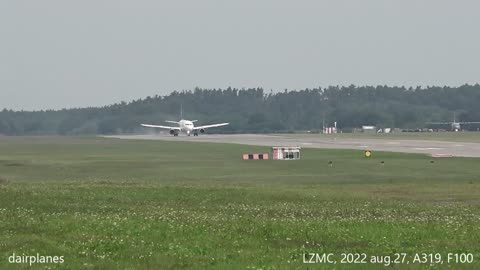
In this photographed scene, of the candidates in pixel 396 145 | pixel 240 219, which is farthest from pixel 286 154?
pixel 240 219

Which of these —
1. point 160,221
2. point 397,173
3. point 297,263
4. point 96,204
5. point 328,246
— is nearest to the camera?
point 297,263

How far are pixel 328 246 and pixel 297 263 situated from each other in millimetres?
2349

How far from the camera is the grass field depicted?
16703 millimetres

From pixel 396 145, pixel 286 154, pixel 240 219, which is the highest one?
pixel 240 219

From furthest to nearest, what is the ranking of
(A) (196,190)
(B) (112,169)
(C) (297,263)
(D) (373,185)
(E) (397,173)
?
(B) (112,169)
(E) (397,173)
(D) (373,185)
(A) (196,190)
(C) (297,263)

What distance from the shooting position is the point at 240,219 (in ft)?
73.8

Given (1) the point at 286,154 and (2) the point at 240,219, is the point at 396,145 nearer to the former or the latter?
(1) the point at 286,154

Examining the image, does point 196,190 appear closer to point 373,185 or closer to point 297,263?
point 373,185

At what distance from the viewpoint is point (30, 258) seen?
53.1 feet

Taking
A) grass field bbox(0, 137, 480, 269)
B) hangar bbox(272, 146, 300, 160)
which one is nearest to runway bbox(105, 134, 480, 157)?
hangar bbox(272, 146, 300, 160)

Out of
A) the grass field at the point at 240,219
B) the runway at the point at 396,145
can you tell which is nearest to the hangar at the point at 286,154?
the runway at the point at 396,145

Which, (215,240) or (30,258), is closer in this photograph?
(30,258)

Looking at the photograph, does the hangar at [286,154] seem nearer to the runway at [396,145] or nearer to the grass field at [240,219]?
the runway at [396,145]

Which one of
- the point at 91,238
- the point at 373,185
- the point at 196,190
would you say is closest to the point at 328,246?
the point at 91,238
